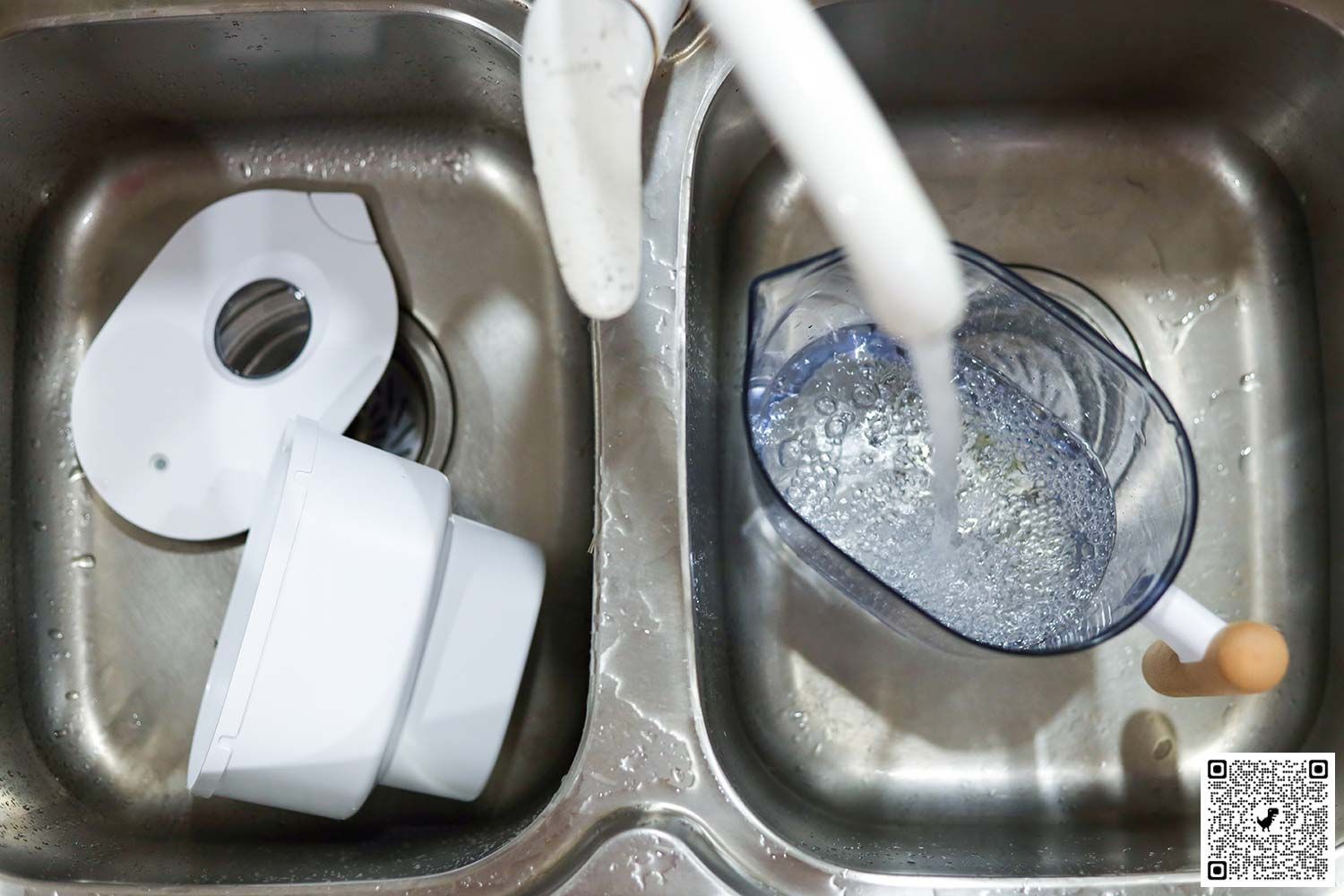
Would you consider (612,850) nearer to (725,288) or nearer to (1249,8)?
(725,288)

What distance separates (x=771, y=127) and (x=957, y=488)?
32 centimetres

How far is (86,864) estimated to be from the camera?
70 centimetres

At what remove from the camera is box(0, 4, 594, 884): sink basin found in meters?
0.75

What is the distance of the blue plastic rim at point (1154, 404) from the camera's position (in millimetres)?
604

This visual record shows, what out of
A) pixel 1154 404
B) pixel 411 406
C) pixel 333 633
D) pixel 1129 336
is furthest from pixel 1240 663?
pixel 411 406

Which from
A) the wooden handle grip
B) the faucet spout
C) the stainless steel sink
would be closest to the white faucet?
the faucet spout

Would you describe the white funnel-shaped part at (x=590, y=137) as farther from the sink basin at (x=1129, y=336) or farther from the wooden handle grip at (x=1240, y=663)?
the wooden handle grip at (x=1240, y=663)

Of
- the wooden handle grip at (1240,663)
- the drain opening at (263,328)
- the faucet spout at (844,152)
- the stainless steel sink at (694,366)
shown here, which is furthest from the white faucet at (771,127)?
the drain opening at (263,328)

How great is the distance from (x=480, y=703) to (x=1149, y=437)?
483mm

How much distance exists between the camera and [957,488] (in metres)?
0.68

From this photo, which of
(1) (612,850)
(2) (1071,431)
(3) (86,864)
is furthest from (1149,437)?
(3) (86,864)

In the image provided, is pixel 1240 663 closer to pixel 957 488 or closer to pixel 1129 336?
pixel 957 488

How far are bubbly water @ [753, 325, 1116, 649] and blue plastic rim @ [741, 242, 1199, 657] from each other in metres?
0.02

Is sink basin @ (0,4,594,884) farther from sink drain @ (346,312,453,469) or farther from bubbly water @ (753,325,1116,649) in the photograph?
bubbly water @ (753,325,1116,649)
